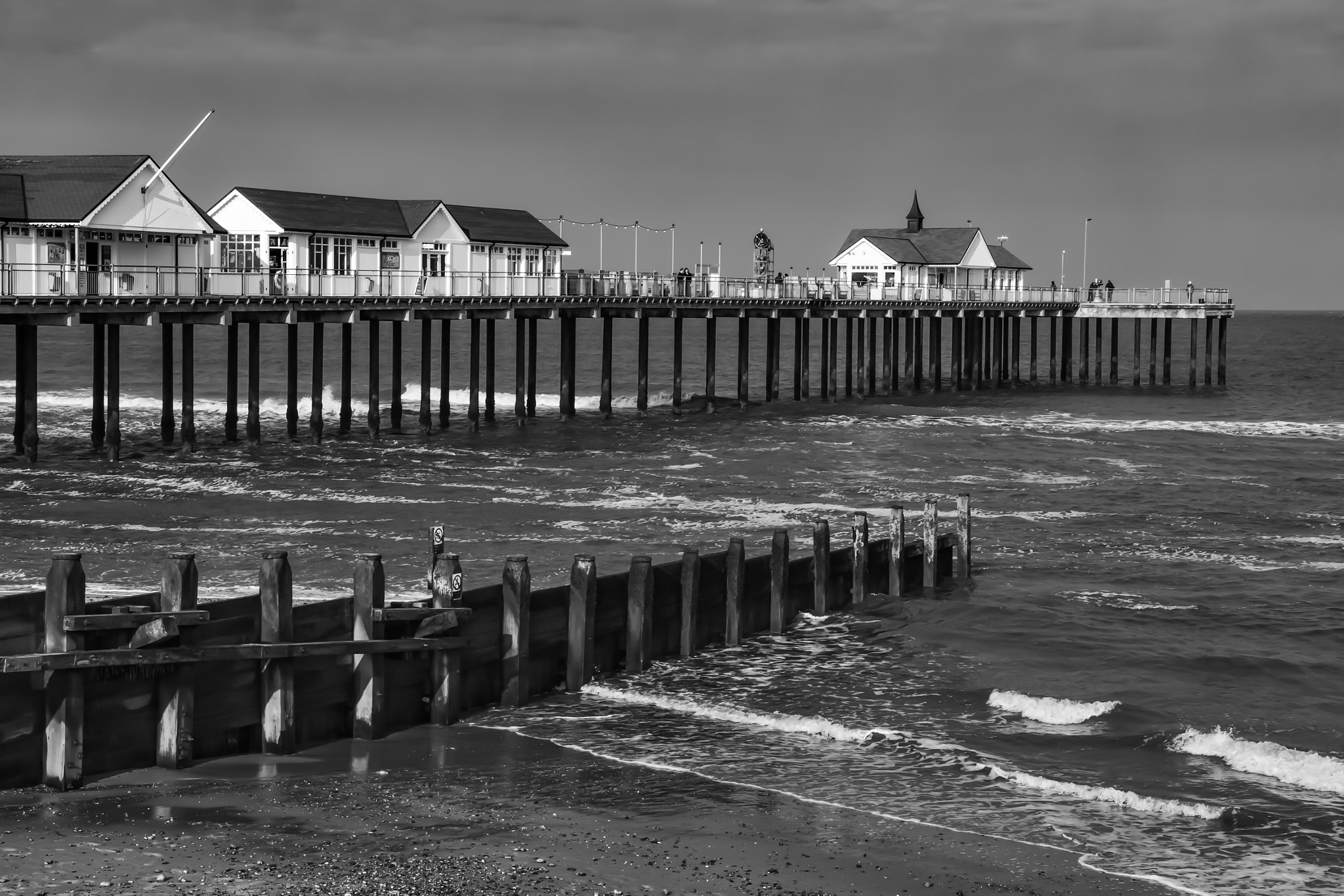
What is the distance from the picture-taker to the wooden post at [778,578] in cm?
2150

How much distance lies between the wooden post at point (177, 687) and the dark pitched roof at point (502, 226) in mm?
43399

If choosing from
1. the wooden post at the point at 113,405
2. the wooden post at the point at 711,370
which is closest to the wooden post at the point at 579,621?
the wooden post at the point at 113,405

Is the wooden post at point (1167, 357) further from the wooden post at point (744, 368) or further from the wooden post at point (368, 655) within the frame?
the wooden post at point (368, 655)

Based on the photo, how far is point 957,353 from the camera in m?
80.0

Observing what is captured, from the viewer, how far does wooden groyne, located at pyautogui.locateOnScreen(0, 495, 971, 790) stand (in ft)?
44.1

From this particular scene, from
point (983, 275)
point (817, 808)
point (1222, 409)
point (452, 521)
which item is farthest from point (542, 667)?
point (983, 275)

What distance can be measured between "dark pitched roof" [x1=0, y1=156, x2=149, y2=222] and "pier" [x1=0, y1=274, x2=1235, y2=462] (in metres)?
1.85

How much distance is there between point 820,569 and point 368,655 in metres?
8.85

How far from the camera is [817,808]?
14.6 meters

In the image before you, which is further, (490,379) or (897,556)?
(490,379)

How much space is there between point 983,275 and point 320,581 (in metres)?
67.9

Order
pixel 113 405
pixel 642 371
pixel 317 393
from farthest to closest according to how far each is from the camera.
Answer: pixel 642 371
pixel 317 393
pixel 113 405

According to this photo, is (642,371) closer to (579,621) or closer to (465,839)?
(579,621)

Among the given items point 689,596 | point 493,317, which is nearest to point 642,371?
point 493,317
